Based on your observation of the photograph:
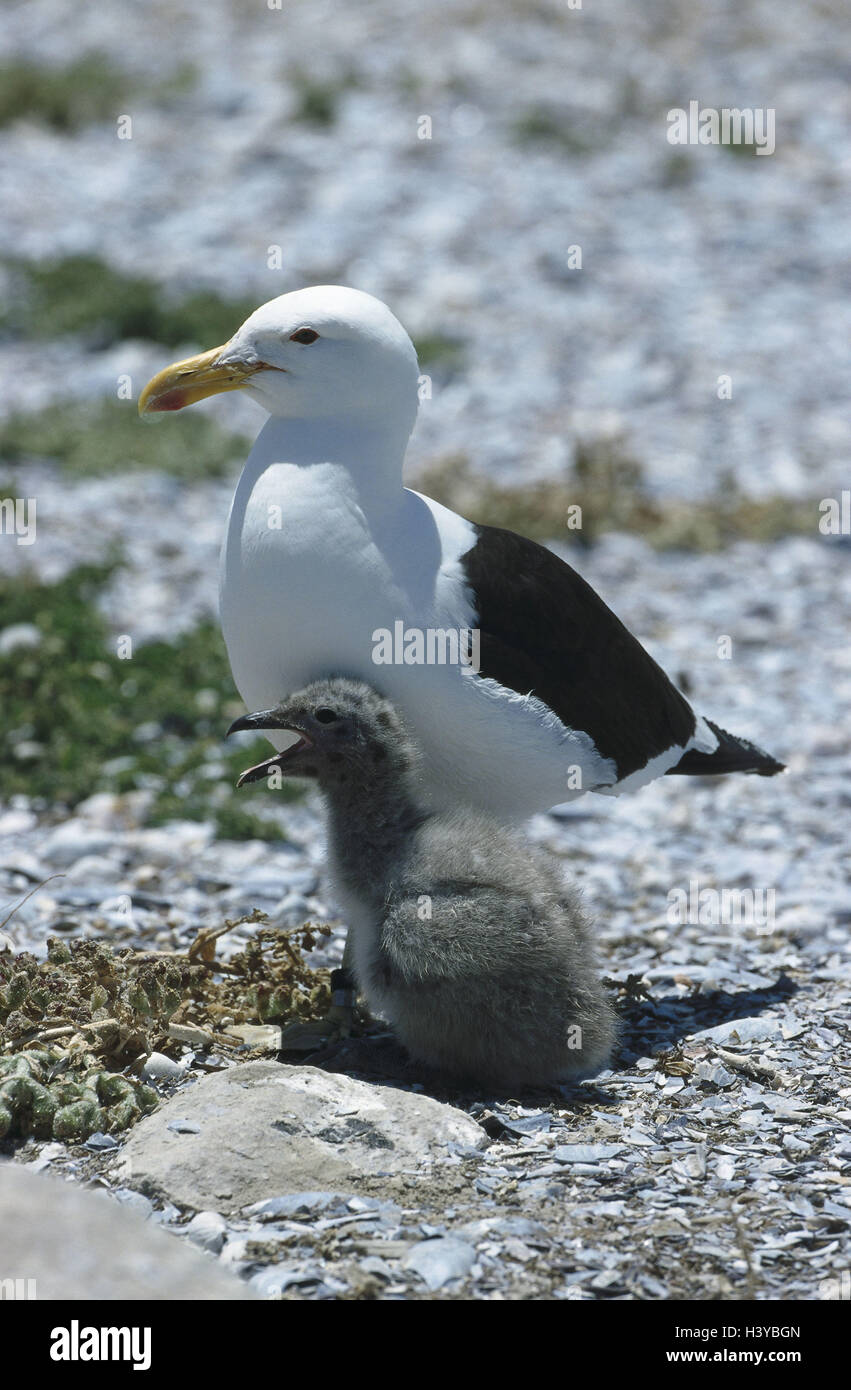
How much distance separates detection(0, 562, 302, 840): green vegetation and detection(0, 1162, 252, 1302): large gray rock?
3677mm

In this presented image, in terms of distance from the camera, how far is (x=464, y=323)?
43.5 feet

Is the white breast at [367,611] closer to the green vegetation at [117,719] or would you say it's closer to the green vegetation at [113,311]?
the green vegetation at [117,719]

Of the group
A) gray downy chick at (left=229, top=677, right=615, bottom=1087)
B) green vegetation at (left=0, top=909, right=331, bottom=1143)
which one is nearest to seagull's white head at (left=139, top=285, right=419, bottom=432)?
gray downy chick at (left=229, top=677, right=615, bottom=1087)

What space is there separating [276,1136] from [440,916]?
0.86 meters

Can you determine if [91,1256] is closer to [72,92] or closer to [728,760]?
[728,760]

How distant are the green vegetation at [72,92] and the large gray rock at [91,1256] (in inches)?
566

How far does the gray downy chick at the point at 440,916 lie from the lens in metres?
4.76

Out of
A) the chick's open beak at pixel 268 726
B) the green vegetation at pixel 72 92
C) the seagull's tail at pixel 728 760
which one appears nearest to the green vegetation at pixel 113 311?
the green vegetation at pixel 72 92

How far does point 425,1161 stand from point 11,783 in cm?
392

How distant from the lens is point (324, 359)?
→ 500 centimetres

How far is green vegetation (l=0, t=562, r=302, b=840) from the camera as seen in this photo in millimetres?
7617

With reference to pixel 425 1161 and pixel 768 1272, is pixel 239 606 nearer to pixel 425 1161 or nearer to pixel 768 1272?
pixel 425 1161

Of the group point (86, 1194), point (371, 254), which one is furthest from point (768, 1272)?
point (371, 254)

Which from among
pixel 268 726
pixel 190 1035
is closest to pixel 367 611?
pixel 268 726
